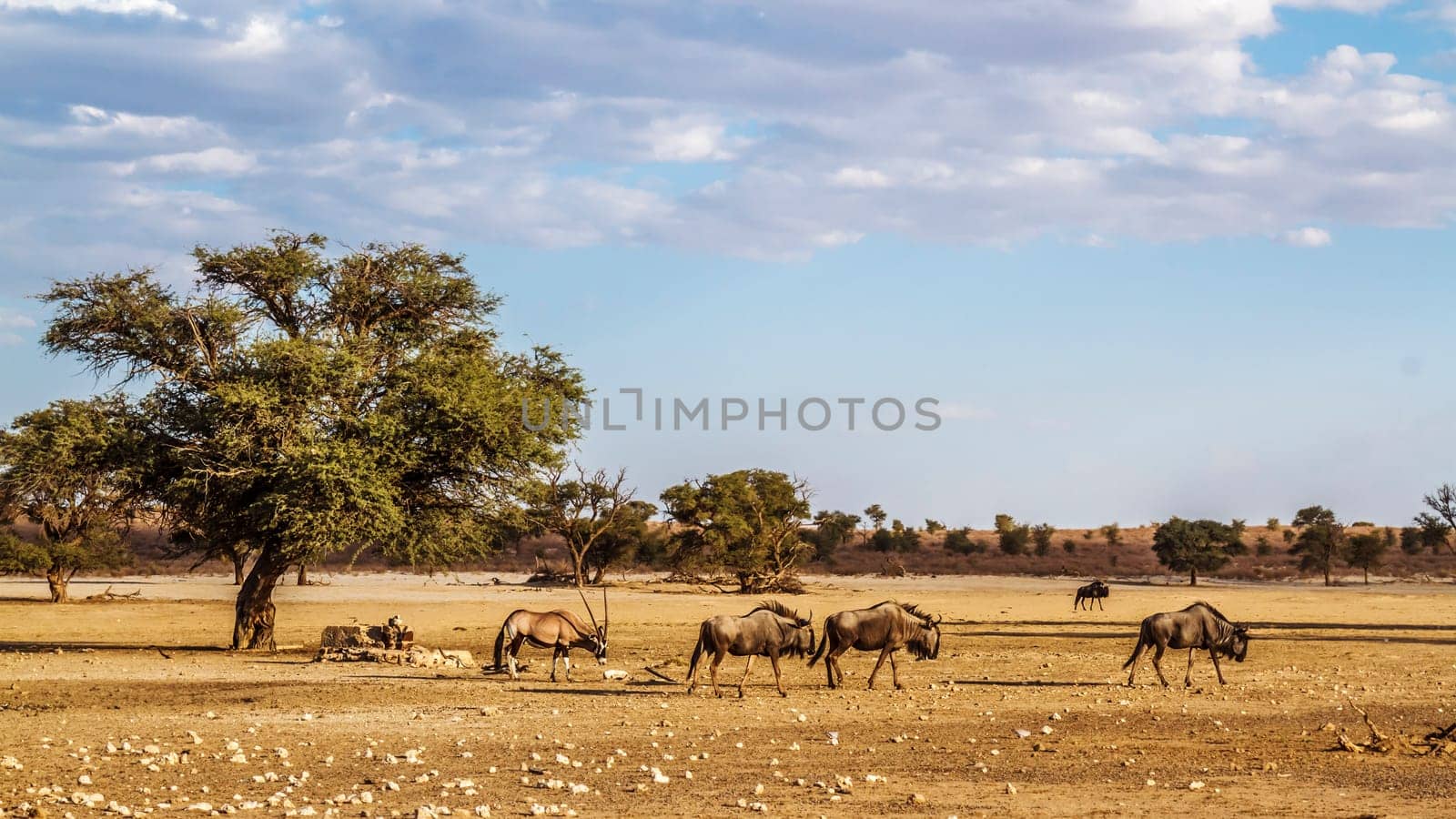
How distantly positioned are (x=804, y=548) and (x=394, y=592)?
63.6ft

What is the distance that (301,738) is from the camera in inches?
616

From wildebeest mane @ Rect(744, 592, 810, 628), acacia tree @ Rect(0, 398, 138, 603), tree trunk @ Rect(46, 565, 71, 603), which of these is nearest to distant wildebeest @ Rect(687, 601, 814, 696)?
wildebeest mane @ Rect(744, 592, 810, 628)

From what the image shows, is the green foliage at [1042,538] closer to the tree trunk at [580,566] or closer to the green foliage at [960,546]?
the green foliage at [960,546]

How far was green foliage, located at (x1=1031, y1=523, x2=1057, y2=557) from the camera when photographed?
102438 mm

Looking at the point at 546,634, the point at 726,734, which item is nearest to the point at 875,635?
the point at 546,634

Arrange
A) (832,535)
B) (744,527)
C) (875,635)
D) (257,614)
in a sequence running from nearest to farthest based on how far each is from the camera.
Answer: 1. (875,635)
2. (257,614)
3. (744,527)
4. (832,535)

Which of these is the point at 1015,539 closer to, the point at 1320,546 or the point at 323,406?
the point at 1320,546

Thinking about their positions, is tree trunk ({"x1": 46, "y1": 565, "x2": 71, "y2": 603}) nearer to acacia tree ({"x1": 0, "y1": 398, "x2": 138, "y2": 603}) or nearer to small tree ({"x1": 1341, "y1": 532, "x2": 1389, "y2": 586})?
acacia tree ({"x1": 0, "y1": 398, "x2": 138, "y2": 603})

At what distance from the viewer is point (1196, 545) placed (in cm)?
8106

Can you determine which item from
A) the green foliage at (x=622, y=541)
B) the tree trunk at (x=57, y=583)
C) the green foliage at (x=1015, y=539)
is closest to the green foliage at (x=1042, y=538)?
the green foliage at (x=1015, y=539)

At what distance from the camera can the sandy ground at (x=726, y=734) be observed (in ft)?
39.5

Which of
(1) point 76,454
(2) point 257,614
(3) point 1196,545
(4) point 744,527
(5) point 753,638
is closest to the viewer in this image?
(5) point 753,638

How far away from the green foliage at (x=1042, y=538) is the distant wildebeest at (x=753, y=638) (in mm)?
84297

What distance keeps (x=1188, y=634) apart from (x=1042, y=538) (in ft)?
275
